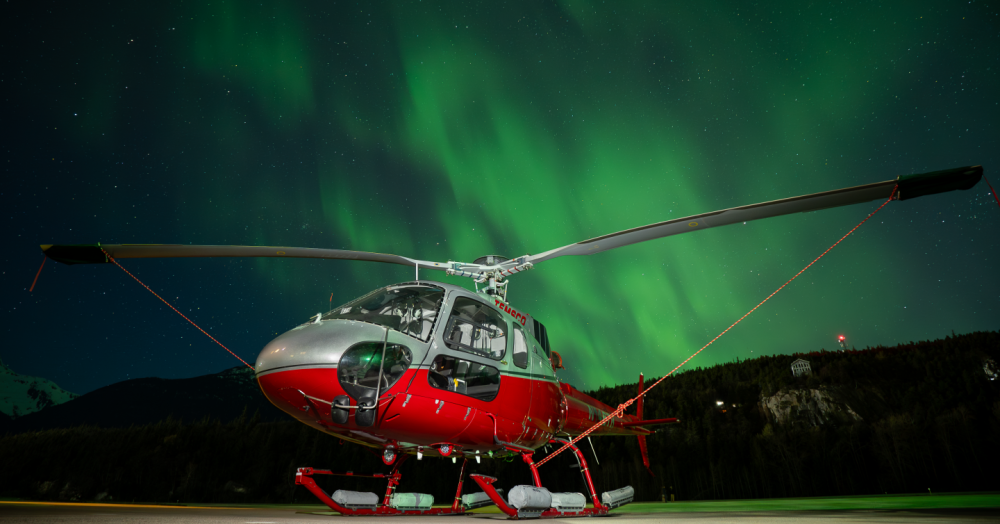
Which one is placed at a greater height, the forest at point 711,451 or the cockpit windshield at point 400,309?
the cockpit windshield at point 400,309

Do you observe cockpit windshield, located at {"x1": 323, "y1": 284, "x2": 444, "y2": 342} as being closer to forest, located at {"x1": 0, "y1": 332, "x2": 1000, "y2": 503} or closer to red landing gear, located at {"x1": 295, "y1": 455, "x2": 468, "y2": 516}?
red landing gear, located at {"x1": 295, "y1": 455, "x2": 468, "y2": 516}

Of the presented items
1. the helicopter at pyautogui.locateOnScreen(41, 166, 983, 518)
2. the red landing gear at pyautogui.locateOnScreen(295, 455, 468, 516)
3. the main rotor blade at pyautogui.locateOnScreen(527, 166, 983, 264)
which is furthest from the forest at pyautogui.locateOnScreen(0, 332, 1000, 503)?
the main rotor blade at pyautogui.locateOnScreen(527, 166, 983, 264)

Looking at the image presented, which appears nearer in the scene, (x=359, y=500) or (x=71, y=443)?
(x=359, y=500)

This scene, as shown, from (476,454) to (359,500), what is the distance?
2521 mm

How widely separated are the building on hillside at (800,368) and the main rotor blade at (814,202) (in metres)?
54.1

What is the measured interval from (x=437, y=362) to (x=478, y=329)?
55.3 inches

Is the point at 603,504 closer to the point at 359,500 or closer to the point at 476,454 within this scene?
the point at 476,454

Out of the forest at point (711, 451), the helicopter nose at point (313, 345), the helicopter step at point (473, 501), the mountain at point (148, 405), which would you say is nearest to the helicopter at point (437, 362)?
the helicopter nose at point (313, 345)

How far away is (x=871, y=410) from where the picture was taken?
4378 cm

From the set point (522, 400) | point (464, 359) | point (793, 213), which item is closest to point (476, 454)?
point (522, 400)

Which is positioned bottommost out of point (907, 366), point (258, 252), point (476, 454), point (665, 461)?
point (665, 461)

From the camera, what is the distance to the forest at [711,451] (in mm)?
31188

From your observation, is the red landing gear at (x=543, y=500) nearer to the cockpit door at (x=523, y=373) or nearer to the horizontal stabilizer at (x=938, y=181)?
the cockpit door at (x=523, y=373)

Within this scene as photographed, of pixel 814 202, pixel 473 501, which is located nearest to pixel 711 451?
pixel 473 501
